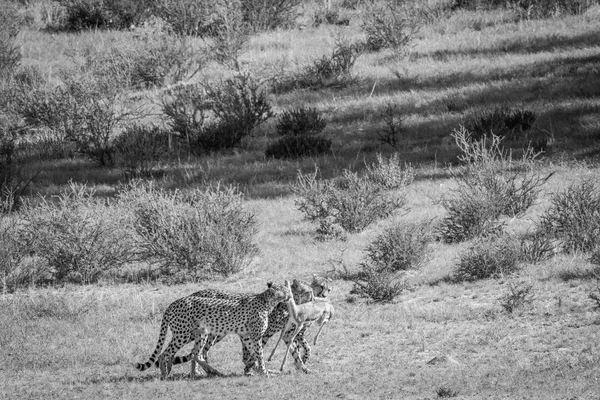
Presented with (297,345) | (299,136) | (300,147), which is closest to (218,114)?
(299,136)

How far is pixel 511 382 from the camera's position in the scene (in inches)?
432

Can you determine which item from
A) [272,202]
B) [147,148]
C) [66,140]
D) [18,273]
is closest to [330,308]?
[18,273]

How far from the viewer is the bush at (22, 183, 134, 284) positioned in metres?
17.2

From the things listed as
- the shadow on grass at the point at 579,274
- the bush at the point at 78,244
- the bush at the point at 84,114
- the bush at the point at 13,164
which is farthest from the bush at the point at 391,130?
the shadow on grass at the point at 579,274

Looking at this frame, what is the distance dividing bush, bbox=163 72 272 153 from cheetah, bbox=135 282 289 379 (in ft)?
46.0

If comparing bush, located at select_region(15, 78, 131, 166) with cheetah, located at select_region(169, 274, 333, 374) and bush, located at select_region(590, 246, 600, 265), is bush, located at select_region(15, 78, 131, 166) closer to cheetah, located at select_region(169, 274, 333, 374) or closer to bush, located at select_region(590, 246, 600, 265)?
bush, located at select_region(590, 246, 600, 265)

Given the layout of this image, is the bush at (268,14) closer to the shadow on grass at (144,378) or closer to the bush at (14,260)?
the bush at (14,260)

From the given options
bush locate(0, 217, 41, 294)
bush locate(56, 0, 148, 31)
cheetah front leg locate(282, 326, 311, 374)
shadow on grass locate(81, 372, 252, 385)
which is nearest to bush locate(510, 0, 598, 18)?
bush locate(56, 0, 148, 31)

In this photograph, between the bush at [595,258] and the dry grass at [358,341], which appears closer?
the dry grass at [358,341]

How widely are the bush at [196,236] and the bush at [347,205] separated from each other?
1.58 m

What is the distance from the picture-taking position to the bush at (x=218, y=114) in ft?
84.0

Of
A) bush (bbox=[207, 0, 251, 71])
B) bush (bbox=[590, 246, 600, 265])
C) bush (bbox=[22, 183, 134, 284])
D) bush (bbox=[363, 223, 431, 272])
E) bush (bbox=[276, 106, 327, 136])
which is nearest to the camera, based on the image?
bush (bbox=[590, 246, 600, 265])

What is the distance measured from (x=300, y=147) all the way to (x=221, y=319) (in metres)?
13.2

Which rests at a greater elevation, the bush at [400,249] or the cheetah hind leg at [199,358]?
the cheetah hind leg at [199,358]
